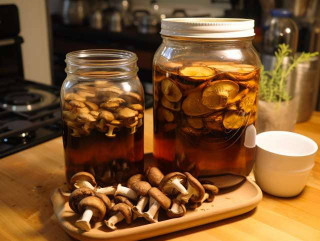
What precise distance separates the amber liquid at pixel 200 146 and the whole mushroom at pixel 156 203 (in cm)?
9

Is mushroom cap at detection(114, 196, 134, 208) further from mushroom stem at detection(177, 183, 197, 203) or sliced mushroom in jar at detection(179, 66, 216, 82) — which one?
sliced mushroom in jar at detection(179, 66, 216, 82)

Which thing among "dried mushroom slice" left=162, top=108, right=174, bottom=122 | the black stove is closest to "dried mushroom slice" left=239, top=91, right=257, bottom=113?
"dried mushroom slice" left=162, top=108, right=174, bottom=122

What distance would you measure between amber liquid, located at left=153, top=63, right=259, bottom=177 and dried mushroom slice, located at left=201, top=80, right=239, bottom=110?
0.05ft

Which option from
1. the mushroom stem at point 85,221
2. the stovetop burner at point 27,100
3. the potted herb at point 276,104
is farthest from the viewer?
the stovetop burner at point 27,100

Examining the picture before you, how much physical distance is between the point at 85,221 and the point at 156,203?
10 cm

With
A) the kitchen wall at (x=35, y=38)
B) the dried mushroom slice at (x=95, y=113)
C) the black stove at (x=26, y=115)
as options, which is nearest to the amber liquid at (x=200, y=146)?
the dried mushroom slice at (x=95, y=113)

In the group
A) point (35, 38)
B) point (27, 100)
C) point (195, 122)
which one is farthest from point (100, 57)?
point (35, 38)

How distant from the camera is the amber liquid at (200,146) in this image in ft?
1.81

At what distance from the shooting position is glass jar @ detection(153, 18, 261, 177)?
0.53 meters

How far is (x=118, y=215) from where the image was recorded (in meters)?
0.50

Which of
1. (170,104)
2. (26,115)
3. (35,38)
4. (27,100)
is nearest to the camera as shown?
(170,104)

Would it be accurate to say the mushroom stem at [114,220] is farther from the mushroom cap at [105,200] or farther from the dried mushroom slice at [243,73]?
the dried mushroom slice at [243,73]

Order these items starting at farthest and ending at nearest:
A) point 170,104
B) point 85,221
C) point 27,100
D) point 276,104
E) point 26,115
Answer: point 27,100 < point 26,115 < point 276,104 < point 170,104 < point 85,221

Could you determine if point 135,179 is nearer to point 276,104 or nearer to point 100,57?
point 100,57
